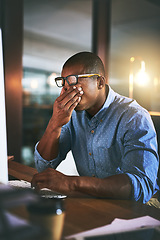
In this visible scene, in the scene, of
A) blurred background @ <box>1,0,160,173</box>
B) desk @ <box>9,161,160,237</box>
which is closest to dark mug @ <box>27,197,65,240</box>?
desk @ <box>9,161,160,237</box>

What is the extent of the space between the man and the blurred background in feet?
7.35

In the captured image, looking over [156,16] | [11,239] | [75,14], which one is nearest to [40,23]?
[75,14]

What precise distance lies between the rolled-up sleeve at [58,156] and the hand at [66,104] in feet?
0.54

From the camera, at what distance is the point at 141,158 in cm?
101

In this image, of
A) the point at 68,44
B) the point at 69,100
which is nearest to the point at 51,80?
the point at 68,44

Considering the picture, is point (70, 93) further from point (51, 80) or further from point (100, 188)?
point (51, 80)

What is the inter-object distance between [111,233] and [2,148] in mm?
316

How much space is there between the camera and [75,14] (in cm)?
511

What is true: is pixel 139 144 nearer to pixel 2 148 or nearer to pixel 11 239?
pixel 2 148

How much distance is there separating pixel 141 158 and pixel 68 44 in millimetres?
6051

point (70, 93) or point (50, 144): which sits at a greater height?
point (70, 93)

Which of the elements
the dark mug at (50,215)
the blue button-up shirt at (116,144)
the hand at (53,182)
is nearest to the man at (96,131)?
the blue button-up shirt at (116,144)

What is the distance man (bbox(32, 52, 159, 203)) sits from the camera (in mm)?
1043

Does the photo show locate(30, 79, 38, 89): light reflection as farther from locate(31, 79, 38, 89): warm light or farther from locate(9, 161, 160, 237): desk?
locate(9, 161, 160, 237): desk
